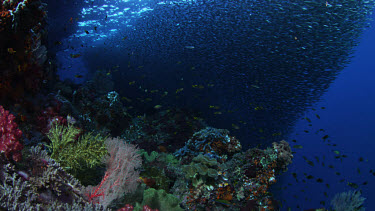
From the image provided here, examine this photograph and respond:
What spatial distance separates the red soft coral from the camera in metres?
2.69

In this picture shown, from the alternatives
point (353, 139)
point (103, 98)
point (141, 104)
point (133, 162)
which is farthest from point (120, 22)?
point (353, 139)

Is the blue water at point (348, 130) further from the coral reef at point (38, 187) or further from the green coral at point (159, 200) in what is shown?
the coral reef at point (38, 187)

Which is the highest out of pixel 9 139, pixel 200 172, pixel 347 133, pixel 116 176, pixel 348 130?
pixel 9 139

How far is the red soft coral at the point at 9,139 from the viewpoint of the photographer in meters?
2.69

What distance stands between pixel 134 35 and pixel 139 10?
9.03 feet

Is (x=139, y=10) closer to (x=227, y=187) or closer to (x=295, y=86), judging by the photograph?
(x=295, y=86)

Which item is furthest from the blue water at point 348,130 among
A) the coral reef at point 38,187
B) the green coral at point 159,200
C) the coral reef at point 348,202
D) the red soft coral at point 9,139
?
the red soft coral at point 9,139

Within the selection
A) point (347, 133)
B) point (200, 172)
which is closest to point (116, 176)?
point (200, 172)

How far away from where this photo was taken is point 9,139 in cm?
275

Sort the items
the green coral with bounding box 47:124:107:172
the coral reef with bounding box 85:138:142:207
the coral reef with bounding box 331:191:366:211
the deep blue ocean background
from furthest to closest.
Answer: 1. the deep blue ocean background
2. the coral reef with bounding box 331:191:366:211
3. the green coral with bounding box 47:124:107:172
4. the coral reef with bounding box 85:138:142:207

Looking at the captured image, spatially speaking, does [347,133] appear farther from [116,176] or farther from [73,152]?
[73,152]

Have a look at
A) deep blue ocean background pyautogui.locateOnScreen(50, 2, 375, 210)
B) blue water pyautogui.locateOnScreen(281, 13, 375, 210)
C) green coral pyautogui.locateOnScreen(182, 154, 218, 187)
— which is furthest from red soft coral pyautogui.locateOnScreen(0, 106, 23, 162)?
blue water pyautogui.locateOnScreen(281, 13, 375, 210)

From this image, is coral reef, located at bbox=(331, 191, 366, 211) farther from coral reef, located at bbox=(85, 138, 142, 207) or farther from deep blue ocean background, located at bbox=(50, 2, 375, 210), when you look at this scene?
deep blue ocean background, located at bbox=(50, 2, 375, 210)

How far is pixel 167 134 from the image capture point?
13.2 meters
